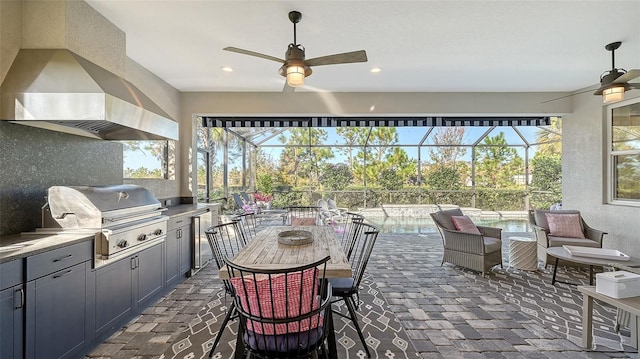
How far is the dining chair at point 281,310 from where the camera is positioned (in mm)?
1353

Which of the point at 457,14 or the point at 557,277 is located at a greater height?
the point at 457,14

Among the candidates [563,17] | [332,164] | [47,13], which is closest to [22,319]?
[47,13]

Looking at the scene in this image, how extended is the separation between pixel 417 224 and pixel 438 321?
5.18m

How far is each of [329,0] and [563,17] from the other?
2.24 m

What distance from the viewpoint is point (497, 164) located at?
7961mm

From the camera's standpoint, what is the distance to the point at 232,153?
743cm

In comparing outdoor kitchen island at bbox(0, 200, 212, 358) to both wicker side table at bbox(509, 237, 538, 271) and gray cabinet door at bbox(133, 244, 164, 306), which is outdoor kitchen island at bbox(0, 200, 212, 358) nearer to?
gray cabinet door at bbox(133, 244, 164, 306)

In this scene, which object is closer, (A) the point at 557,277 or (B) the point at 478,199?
(A) the point at 557,277

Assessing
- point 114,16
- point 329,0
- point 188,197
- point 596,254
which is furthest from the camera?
point 188,197

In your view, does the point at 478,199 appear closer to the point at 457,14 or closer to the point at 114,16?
the point at 457,14

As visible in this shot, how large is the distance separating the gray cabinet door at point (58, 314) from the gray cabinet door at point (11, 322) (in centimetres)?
4

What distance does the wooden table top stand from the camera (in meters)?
1.71

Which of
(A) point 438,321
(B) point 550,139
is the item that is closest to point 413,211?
(B) point 550,139

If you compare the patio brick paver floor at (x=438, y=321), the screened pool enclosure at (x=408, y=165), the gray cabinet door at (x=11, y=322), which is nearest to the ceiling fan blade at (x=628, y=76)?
the patio brick paver floor at (x=438, y=321)
